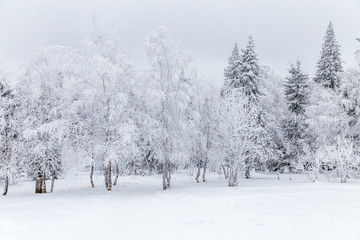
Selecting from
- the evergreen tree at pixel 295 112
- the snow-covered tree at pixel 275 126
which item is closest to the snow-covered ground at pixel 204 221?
the snow-covered tree at pixel 275 126

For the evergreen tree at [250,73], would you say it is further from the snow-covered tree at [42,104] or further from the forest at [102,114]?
the snow-covered tree at [42,104]

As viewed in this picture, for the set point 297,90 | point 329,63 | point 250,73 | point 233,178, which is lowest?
point 233,178

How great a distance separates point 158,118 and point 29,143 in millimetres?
9204

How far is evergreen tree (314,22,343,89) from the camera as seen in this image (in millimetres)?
29031

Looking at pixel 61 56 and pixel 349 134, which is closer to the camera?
pixel 61 56

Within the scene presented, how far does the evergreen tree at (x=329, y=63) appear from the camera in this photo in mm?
29031

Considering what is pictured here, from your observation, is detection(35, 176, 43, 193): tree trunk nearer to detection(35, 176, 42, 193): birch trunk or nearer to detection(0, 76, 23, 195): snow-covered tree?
detection(35, 176, 42, 193): birch trunk

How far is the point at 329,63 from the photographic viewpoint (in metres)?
29.1

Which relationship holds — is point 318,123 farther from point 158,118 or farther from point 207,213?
point 207,213

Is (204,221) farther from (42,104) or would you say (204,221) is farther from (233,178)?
(42,104)

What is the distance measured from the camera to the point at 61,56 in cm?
1731

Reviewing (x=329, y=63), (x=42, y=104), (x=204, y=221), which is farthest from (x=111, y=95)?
(x=329, y=63)

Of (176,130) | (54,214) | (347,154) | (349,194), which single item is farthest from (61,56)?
(347,154)

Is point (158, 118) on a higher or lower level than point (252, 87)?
lower
